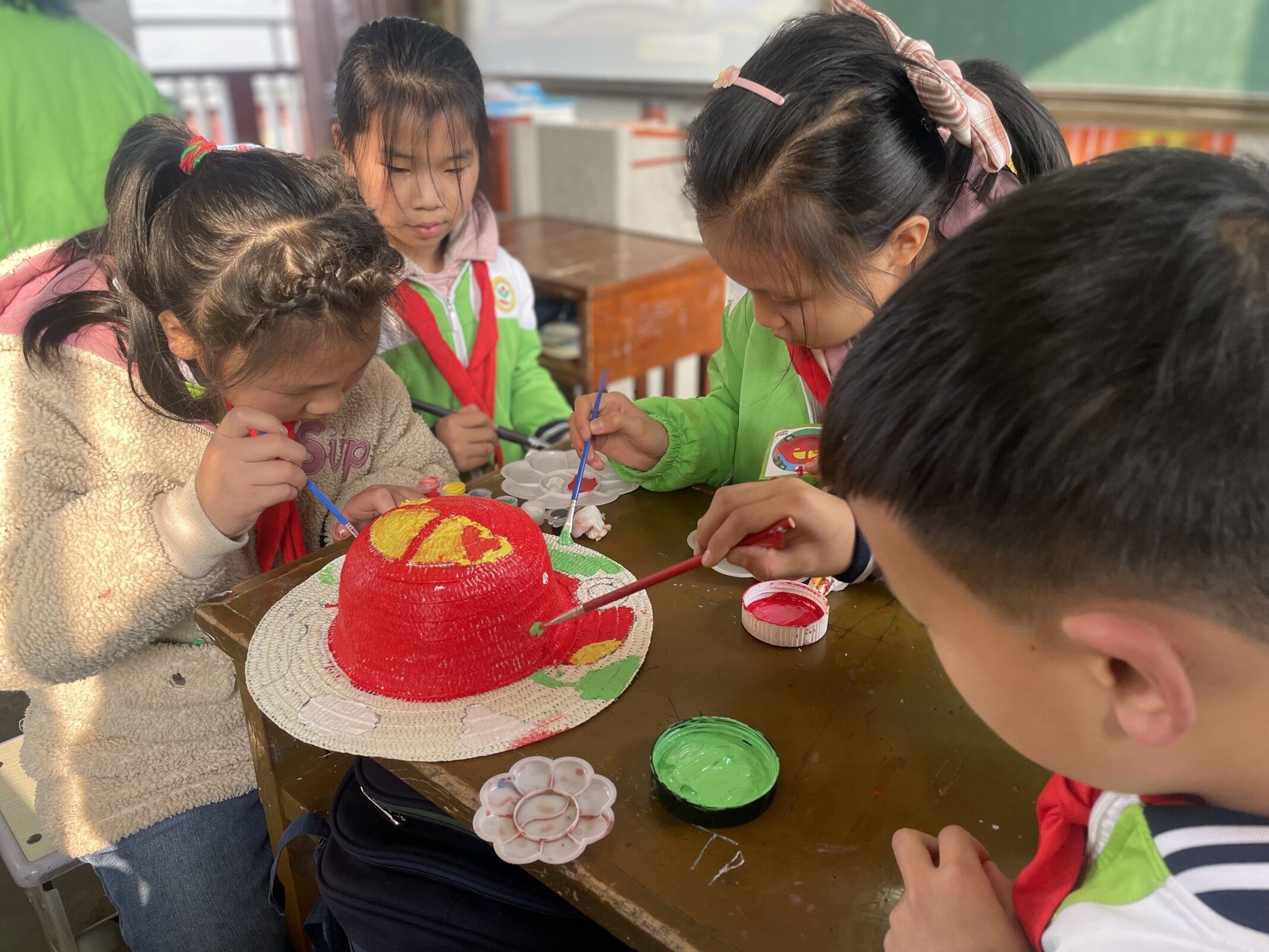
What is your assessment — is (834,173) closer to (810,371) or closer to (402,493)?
(810,371)

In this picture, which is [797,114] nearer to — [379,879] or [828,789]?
[828,789]

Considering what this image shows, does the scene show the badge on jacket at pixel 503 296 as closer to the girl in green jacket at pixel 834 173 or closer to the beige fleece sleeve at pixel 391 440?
the beige fleece sleeve at pixel 391 440

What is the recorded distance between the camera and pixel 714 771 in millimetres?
685

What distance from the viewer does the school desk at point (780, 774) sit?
1.91 feet

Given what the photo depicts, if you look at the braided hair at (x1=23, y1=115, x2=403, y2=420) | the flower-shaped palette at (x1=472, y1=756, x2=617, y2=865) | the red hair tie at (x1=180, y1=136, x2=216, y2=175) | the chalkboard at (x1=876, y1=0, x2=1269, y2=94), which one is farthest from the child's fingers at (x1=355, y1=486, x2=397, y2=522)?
the chalkboard at (x1=876, y1=0, x2=1269, y2=94)

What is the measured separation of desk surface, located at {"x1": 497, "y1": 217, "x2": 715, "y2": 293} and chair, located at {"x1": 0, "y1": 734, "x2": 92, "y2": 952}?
1624 mm

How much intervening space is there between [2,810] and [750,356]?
116cm

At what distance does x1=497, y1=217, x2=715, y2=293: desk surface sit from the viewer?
96.3 inches

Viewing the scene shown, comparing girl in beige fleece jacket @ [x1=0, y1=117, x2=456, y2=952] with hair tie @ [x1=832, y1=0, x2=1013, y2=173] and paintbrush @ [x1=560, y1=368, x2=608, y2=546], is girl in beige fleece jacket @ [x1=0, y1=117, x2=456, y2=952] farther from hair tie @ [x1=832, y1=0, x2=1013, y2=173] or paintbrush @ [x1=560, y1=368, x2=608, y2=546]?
hair tie @ [x1=832, y1=0, x2=1013, y2=173]

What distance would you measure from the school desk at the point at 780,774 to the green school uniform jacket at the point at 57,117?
1622 millimetres

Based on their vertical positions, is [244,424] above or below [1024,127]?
below

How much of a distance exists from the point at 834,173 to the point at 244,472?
70cm

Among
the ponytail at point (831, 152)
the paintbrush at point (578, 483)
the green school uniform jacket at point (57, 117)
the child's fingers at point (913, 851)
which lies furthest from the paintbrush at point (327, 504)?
the green school uniform jacket at point (57, 117)

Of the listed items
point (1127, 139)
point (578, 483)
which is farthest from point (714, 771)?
point (1127, 139)
